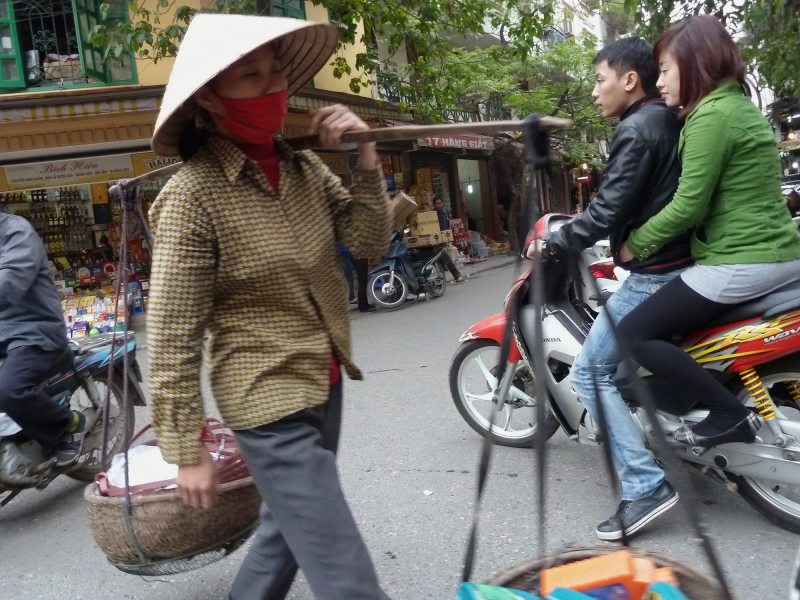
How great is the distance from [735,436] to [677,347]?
0.38 m

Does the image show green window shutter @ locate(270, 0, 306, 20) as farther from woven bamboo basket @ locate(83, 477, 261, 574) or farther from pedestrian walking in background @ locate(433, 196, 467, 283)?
woven bamboo basket @ locate(83, 477, 261, 574)

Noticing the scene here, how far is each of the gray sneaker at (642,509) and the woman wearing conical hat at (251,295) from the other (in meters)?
1.36

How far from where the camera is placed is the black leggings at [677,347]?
260 centimetres

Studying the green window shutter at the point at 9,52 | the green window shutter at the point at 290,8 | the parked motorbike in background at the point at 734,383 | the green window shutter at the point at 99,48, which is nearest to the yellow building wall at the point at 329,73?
the green window shutter at the point at 290,8

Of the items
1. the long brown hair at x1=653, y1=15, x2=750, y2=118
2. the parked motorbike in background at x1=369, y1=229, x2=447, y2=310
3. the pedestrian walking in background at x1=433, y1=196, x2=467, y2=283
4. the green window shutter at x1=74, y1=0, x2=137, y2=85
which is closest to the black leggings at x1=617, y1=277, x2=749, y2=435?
the long brown hair at x1=653, y1=15, x2=750, y2=118

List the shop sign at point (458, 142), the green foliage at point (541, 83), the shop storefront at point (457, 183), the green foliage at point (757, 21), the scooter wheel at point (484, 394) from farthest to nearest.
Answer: the green foliage at point (541, 83) < the shop storefront at point (457, 183) < the shop sign at point (458, 142) < the green foliage at point (757, 21) < the scooter wheel at point (484, 394)

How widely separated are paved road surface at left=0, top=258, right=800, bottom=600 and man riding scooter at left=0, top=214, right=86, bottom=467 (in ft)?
1.73

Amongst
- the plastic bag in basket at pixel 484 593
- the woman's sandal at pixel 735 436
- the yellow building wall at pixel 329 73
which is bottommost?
the woman's sandal at pixel 735 436

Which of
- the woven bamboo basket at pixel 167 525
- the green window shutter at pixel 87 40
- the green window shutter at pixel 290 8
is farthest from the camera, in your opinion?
the green window shutter at pixel 290 8

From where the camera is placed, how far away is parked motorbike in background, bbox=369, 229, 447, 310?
33.5 feet

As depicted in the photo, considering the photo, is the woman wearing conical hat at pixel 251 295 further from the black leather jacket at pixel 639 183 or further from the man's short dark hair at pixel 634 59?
the man's short dark hair at pixel 634 59

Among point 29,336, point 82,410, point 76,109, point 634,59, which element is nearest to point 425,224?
point 76,109

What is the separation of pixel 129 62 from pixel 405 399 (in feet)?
26.3

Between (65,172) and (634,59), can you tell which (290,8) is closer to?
(65,172)
